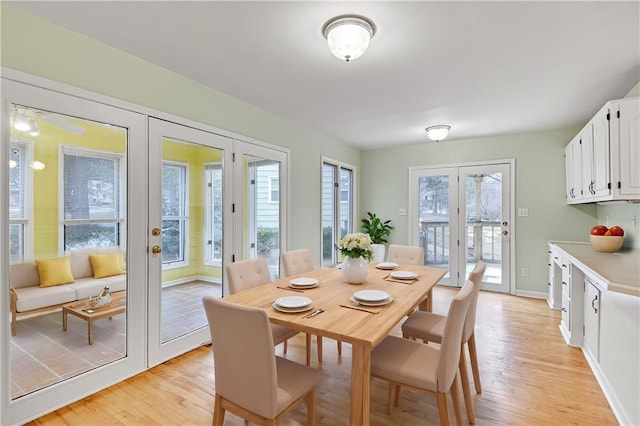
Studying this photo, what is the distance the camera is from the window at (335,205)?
507 centimetres

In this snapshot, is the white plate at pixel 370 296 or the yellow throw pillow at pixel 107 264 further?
the yellow throw pillow at pixel 107 264

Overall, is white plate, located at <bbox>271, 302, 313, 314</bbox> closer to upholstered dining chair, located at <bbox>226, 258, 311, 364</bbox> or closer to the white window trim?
upholstered dining chair, located at <bbox>226, 258, 311, 364</bbox>

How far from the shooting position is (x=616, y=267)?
209cm

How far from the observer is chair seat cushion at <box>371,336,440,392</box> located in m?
1.59

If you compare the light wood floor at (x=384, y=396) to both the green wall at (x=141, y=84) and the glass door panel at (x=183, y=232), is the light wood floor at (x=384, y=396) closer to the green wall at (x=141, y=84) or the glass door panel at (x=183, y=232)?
the glass door panel at (x=183, y=232)

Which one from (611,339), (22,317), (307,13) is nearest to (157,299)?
(22,317)

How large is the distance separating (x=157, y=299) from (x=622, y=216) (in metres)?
4.52

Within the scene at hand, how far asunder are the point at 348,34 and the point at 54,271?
8.11 ft

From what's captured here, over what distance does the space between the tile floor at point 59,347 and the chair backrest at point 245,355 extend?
1396 mm

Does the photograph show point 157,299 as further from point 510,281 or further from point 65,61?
point 510,281

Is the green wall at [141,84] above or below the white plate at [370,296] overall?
above

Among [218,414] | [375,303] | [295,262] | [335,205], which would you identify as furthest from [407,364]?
[335,205]

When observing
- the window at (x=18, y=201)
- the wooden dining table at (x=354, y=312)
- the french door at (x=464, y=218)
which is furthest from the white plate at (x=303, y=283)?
the french door at (x=464, y=218)

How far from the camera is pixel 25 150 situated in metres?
1.92
